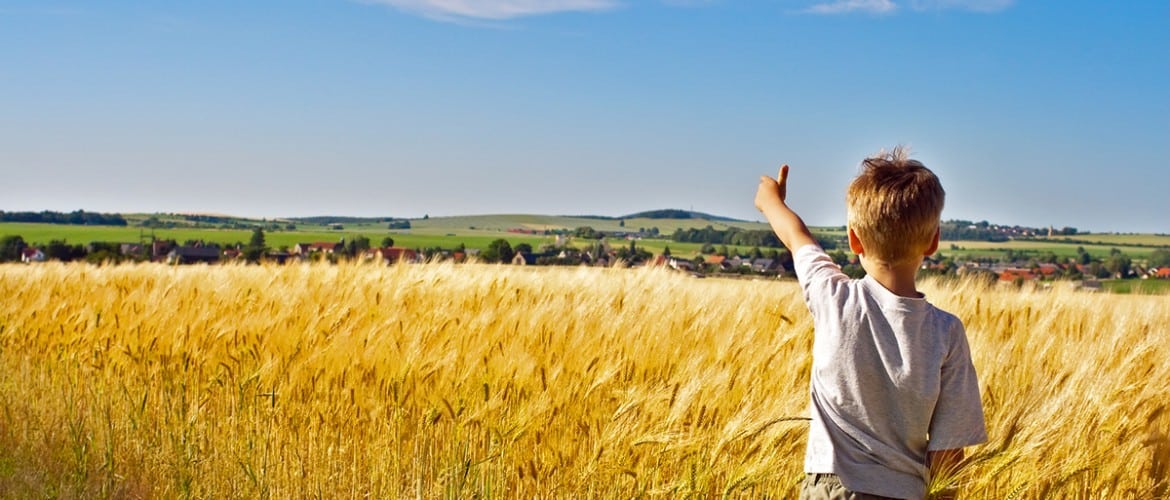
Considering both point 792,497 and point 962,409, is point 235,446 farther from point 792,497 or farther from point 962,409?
point 962,409

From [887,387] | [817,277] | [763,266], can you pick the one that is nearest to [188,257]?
[763,266]

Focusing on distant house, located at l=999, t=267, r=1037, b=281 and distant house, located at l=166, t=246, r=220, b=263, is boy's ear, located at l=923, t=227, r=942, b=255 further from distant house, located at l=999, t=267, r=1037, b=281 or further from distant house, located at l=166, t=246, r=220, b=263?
distant house, located at l=166, t=246, r=220, b=263

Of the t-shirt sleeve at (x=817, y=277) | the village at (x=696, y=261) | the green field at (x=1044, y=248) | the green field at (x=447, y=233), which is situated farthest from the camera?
the green field at (x=447, y=233)

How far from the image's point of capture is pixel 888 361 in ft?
6.43

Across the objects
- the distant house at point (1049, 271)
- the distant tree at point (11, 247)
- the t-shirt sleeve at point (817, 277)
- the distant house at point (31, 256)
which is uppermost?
the t-shirt sleeve at point (817, 277)

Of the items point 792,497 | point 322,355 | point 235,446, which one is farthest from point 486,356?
point 792,497

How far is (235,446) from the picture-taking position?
12.1 ft

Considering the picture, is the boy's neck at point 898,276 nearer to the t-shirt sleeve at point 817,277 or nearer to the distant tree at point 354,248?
the t-shirt sleeve at point 817,277

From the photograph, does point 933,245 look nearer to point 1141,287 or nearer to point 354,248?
point 1141,287

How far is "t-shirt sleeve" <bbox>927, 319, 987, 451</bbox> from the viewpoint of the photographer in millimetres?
1963

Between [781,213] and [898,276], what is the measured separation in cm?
42

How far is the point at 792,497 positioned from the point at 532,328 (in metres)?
1.49

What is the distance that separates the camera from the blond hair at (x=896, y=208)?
6.17ft

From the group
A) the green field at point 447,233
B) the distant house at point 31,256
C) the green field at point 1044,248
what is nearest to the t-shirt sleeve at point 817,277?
the distant house at point 31,256
